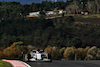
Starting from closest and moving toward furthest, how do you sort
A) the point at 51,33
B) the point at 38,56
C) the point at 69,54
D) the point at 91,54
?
the point at 38,56 < the point at 69,54 < the point at 91,54 < the point at 51,33

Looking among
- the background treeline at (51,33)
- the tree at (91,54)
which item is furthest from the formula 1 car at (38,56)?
the background treeline at (51,33)

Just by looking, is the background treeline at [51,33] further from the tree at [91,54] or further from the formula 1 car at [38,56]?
the formula 1 car at [38,56]

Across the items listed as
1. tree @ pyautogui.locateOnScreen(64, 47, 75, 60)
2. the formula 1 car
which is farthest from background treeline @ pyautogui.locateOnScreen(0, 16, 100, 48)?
the formula 1 car

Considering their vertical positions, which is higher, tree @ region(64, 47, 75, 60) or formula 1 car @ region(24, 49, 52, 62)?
formula 1 car @ region(24, 49, 52, 62)

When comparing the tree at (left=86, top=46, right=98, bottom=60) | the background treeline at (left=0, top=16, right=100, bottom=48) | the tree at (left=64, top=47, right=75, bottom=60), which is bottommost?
the background treeline at (left=0, top=16, right=100, bottom=48)

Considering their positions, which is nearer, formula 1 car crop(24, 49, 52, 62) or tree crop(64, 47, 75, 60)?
formula 1 car crop(24, 49, 52, 62)

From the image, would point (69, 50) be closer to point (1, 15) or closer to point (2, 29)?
point (2, 29)

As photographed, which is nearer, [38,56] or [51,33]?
[38,56]

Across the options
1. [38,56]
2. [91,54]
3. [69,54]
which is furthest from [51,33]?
[38,56]

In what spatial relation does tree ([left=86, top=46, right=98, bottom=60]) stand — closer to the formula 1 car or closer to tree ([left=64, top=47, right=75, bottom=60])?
tree ([left=64, top=47, right=75, bottom=60])

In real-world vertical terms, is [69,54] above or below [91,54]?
above

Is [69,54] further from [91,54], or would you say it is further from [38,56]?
[38,56]

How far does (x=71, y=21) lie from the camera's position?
144 metres

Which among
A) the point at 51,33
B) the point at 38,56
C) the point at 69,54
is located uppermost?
the point at 38,56
